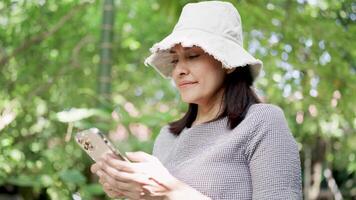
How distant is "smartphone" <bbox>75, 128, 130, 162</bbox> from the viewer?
1292mm

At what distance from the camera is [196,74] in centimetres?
151

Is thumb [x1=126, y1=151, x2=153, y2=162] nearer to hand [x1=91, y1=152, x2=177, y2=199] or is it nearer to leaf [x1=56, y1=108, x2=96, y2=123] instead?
hand [x1=91, y1=152, x2=177, y2=199]

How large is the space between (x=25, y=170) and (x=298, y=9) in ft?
5.25

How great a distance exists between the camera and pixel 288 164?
4.48 feet

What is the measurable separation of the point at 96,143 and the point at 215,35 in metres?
0.41

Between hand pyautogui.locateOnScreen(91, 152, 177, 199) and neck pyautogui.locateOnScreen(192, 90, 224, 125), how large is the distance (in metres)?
0.30

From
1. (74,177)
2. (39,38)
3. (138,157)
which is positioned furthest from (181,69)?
(39,38)

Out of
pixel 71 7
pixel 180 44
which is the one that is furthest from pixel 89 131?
pixel 71 7

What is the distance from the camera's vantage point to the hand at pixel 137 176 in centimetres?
129

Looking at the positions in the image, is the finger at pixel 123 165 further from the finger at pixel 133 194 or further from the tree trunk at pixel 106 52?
the tree trunk at pixel 106 52

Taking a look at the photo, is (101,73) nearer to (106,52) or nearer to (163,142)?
(106,52)

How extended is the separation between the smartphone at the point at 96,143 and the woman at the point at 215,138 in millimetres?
19

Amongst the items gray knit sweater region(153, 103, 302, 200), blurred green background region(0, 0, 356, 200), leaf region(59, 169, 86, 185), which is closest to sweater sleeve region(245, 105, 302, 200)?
gray knit sweater region(153, 103, 302, 200)

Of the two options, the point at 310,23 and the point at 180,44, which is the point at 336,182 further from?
the point at 180,44
